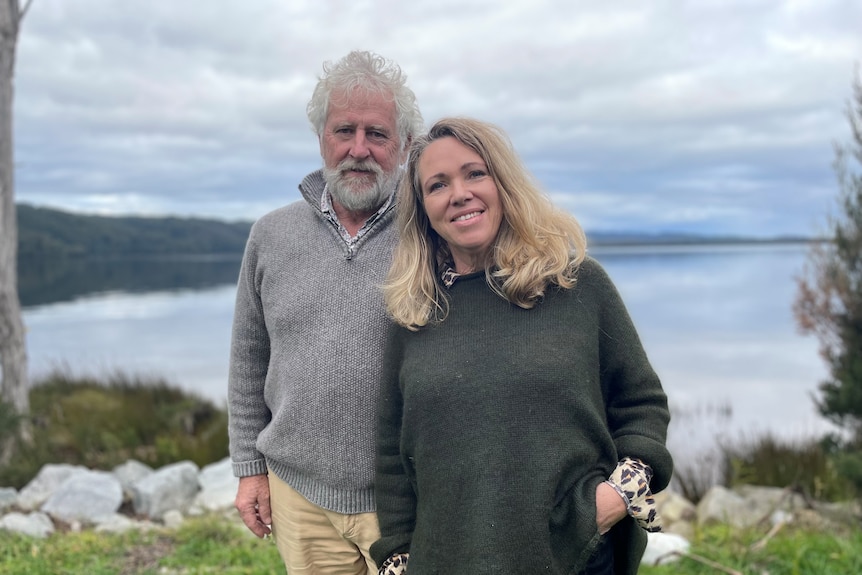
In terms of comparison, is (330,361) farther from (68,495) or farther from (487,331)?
(68,495)

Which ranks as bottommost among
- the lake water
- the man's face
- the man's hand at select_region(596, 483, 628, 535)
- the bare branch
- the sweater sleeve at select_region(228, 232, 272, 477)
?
the lake water

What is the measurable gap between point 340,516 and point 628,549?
90cm

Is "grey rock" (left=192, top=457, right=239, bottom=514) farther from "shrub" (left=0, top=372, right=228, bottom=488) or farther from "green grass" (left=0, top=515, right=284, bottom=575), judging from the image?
"shrub" (left=0, top=372, right=228, bottom=488)

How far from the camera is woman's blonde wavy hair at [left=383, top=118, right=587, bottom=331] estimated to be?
81.0 inches

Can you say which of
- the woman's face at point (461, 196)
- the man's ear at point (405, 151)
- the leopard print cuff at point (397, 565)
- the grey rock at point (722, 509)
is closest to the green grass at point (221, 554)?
the grey rock at point (722, 509)

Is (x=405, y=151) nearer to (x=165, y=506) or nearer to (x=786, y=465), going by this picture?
(x=165, y=506)

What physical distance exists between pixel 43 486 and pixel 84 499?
657mm

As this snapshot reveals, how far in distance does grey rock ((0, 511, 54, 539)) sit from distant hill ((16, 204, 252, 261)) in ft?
117

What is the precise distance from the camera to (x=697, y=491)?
293 inches

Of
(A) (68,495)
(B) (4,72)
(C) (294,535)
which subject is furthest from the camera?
(B) (4,72)

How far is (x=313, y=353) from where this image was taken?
2.35m

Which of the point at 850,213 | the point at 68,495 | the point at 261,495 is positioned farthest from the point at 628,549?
the point at 850,213

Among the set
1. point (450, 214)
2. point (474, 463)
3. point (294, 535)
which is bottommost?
point (294, 535)

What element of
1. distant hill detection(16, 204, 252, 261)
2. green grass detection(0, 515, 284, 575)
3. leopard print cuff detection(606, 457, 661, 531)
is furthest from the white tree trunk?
distant hill detection(16, 204, 252, 261)
